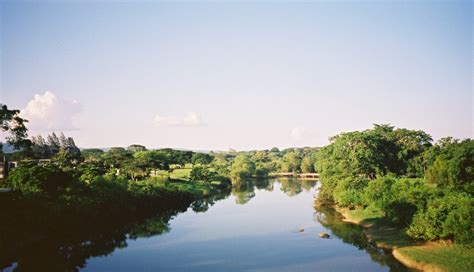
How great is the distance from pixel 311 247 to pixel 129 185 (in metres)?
33.3

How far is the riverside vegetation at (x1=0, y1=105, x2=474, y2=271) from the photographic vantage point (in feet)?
118

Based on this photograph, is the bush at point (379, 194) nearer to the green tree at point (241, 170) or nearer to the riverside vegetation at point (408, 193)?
the riverside vegetation at point (408, 193)

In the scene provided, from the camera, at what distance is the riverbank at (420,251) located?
1251 inches

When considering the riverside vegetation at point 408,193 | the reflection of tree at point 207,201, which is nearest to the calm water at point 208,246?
the riverside vegetation at point 408,193

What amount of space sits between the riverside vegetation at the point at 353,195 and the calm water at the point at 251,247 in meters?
3.17

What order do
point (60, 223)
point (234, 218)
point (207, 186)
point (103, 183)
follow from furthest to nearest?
point (207, 186), point (234, 218), point (103, 183), point (60, 223)

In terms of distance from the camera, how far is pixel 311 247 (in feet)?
138

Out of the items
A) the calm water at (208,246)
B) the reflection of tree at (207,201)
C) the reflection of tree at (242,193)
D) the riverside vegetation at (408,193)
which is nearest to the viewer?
the riverside vegetation at (408,193)

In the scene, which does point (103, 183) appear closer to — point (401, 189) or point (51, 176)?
point (51, 176)

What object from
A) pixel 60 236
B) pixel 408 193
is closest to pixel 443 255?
pixel 408 193

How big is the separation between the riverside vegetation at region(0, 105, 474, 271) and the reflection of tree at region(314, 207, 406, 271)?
104 cm

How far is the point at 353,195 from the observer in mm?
58781

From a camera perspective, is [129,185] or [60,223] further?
[129,185]

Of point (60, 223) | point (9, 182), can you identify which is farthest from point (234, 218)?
point (9, 182)
